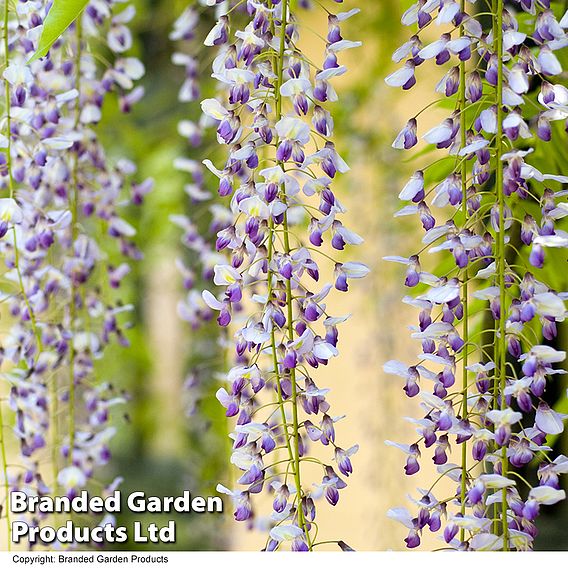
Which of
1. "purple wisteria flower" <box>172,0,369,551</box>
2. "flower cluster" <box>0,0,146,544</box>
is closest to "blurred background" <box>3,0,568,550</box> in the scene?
"flower cluster" <box>0,0,146,544</box>

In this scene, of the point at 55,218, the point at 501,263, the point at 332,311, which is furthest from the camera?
the point at 332,311

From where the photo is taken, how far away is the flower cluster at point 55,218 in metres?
0.81

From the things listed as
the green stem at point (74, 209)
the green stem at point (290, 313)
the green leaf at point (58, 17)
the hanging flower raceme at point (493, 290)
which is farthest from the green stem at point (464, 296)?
the green stem at point (74, 209)

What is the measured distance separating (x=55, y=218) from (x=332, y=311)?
1.76 metres

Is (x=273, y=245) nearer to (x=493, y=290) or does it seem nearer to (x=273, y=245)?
(x=273, y=245)

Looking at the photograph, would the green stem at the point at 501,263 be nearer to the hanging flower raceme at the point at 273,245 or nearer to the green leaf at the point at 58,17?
the hanging flower raceme at the point at 273,245

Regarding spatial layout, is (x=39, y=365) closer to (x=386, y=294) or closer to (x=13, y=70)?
(x=13, y=70)

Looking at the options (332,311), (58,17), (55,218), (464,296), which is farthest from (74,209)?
(332,311)

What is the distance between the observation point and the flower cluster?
32.0 inches

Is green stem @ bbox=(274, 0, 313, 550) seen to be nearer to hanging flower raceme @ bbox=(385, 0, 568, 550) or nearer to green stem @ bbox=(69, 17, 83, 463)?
hanging flower raceme @ bbox=(385, 0, 568, 550)

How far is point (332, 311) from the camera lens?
2.58 m

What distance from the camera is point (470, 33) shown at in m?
0.61

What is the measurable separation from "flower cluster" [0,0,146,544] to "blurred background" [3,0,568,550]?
0.26 meters
